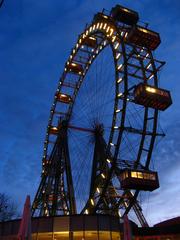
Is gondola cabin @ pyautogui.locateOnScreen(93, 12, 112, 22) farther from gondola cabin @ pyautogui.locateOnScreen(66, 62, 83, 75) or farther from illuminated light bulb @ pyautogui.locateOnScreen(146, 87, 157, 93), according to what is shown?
illuminated light bulb @ pyautogui.locateOnScreen(146, 87, 157, 93)

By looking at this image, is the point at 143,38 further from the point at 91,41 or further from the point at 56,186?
the point at 56,186

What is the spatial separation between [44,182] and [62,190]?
2.59 meters

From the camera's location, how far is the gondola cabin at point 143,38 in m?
37.8

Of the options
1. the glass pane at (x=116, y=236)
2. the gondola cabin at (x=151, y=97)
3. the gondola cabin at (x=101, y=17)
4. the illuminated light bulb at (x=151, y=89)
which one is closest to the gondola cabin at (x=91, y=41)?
the gondola cabin at (x=101, y=17)

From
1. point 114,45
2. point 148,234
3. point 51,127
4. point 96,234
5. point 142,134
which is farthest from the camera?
point 51,127

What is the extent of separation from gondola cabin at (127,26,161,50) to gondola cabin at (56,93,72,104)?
14592 millimetres

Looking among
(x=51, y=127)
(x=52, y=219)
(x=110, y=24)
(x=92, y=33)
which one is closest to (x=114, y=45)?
(x=110, y=24)

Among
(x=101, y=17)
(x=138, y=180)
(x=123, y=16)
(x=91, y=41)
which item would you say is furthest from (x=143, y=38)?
(x=138, y=180)

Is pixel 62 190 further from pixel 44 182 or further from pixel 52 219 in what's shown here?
pixel 52 219

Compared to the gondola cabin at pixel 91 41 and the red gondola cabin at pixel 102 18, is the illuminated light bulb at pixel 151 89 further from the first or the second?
the gondola cabin at pixel 91 41

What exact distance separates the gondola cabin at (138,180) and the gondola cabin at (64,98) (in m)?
18.6

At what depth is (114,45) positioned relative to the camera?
125 ft

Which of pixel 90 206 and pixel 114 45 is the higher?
pixel 114 45

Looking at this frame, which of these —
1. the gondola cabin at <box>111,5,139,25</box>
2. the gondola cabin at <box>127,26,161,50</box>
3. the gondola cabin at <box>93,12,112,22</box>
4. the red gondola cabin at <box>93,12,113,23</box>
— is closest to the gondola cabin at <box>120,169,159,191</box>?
the gondola cabin at <box>127,26,161,50</box>
